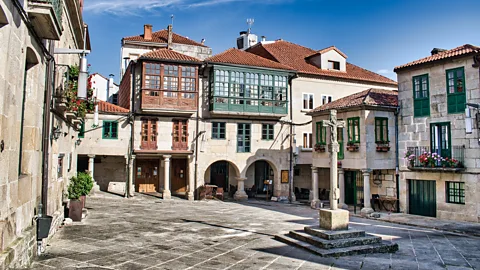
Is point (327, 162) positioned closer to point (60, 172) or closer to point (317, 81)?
point (317, 81)

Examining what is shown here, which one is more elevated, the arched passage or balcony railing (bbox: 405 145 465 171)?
balcony railing (bbox: 405 145 465 171)

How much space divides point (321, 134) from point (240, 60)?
8.32m

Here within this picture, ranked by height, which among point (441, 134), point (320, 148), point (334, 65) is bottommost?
A: point (320, 148)

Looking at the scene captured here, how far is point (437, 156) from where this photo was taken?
18.8 meters

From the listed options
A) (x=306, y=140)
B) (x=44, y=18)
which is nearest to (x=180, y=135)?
(x=306, y=140)

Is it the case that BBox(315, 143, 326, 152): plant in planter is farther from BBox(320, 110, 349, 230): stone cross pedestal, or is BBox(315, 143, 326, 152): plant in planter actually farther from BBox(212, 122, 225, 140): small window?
BBox(320, 110, 349, 230): stone cross pedestal

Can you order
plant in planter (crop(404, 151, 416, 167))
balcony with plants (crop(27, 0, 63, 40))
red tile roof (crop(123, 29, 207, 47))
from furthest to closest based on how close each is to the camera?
red tile roof (crop(123, 29, 207, 47)), plant in planter (crop(404, 151, 416, 167)), balcony with plants (crop(27, 0, 63, 40))

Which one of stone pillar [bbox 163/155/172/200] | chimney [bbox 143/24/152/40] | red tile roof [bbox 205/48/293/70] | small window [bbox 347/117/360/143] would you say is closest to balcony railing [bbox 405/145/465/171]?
small window [bbox 347/117/360/143]

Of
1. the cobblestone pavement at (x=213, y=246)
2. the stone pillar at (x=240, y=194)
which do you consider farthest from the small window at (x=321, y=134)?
the stone pillar at (x=240, y=194)

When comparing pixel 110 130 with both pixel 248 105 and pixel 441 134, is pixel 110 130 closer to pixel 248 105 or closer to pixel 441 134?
pixel 248 105

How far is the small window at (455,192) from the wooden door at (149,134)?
17.3m

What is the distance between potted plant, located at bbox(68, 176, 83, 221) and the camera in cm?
1475

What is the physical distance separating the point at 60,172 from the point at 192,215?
255 inches

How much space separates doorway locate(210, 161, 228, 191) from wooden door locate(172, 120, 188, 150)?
17.5 feet
